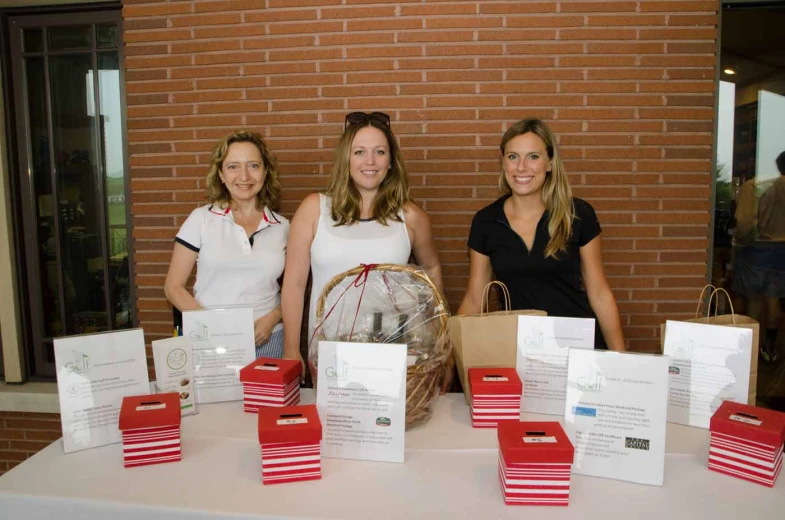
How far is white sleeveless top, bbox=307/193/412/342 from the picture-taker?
6.66 feet

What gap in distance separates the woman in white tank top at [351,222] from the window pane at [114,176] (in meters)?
1.61

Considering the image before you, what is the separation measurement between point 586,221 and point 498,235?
0.33 metres

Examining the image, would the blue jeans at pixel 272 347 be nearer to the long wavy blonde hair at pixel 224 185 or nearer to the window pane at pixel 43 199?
the long wavy blonde hair at pixel 224 185

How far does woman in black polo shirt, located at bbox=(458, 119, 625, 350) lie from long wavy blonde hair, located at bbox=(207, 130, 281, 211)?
92 cm

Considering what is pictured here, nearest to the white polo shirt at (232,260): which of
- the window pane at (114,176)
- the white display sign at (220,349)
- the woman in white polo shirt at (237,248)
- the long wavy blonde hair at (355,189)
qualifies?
the woman in white polo shirt at (237,248)

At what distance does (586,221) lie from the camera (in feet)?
6.59

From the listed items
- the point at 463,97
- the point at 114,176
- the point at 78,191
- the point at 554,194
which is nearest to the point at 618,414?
the point at 554,194

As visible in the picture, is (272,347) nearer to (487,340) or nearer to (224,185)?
(224,185)

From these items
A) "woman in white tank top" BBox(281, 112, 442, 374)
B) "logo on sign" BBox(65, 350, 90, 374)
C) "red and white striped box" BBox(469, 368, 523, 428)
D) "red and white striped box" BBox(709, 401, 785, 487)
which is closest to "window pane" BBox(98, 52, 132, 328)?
"woman in white tank top" BBox(281, 112, 442, 374)

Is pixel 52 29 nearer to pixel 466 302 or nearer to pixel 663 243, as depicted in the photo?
pixel 466 302

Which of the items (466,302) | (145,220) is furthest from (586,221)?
(145,220)

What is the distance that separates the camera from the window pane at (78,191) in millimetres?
3119

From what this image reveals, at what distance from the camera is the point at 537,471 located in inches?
43.4

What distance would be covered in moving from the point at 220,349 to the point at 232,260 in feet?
1.92
